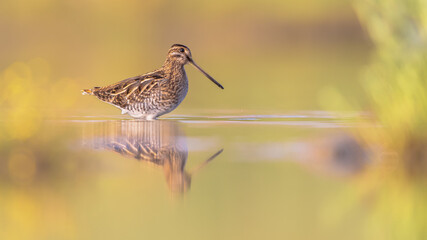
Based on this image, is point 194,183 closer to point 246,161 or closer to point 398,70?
point 246,161

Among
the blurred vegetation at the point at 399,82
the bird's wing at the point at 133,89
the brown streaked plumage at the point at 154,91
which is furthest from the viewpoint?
the bird's wing at the point at 133,89

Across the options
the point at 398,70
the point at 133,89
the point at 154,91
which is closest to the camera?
the point at 398,70

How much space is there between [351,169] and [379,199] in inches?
47.7

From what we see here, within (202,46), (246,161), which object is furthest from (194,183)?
(202,46)

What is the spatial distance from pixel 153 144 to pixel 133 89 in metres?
3.21

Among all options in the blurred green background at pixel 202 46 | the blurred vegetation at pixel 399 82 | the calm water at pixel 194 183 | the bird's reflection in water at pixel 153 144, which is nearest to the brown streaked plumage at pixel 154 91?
the bird's reflection in water at pixel 153 144

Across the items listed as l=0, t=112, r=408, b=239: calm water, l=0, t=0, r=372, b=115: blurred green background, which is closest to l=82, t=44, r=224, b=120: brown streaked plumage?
l=0, t=0, r=372, b=115: blurred green background

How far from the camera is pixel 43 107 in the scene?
14.1 m

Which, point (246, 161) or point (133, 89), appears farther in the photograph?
point (133, 89)

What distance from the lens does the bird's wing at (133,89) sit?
12.5m

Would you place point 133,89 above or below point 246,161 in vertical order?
above

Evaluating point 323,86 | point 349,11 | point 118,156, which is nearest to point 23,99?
point 118,156

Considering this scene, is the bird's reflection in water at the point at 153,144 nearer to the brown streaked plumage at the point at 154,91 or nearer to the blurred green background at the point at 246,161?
the blurred green background at the point at 246,161

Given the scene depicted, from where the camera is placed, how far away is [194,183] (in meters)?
7.63
